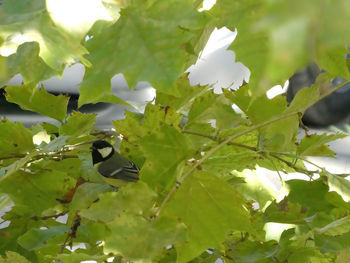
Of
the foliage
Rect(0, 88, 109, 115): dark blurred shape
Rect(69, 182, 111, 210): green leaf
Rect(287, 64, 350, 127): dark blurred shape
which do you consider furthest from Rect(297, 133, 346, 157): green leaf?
Rect(287, 64, 350, 127): dark blurred shape

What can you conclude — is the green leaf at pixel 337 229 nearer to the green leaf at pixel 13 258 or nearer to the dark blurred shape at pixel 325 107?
the green leaf at pixel 13 258

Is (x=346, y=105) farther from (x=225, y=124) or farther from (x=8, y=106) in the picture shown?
(x=225, y=124)

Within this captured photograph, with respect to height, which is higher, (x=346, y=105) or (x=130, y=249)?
(x=130, y=249)

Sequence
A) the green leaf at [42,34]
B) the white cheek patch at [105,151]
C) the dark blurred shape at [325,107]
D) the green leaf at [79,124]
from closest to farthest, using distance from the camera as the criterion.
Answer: the green leaf at [42,34] < the green leaf at [79,124] < the white cheek patch at [105,151] < the dark blurred shape at [325,107]

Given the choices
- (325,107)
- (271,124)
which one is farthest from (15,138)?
(325,107)

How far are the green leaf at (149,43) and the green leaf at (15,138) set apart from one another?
0.31 feet

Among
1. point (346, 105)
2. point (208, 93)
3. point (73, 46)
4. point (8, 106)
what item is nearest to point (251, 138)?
point (208, 93)

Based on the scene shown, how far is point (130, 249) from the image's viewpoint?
0.65 ft

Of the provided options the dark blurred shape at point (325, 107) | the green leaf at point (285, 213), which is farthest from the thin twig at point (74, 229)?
the dark blurred shape at point (325, 107)

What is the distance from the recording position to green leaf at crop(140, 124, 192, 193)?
0.21m

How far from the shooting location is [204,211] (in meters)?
0.22

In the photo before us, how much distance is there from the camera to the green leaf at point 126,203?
0.67 feet

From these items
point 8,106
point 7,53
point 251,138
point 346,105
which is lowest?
point 346,105

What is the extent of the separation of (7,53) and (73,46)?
0.10 ft
